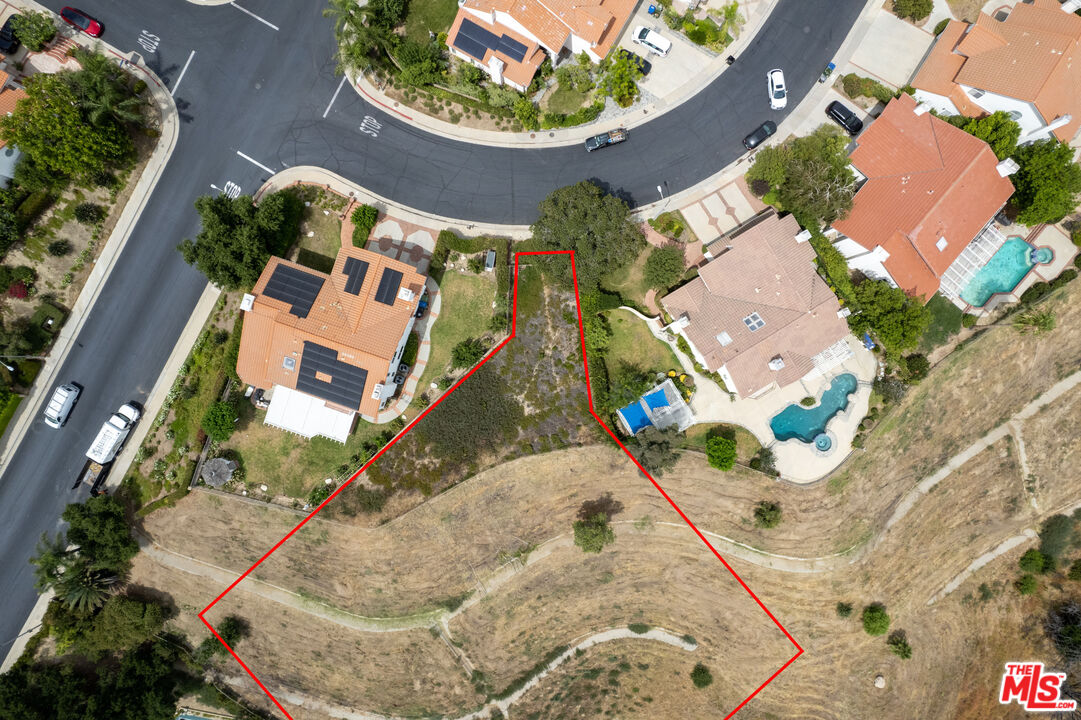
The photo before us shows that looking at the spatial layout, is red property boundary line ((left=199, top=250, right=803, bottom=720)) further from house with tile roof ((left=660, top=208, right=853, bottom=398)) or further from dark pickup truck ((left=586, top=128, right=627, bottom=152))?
dark pickup truck ((left=586, top=128, right=627, bottom=152))

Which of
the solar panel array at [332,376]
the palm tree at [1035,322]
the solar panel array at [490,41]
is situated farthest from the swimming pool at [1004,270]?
the solar panel array at [332,376]

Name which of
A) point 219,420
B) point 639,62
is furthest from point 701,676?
point 639,62

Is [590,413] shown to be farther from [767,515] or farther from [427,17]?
[427,17]

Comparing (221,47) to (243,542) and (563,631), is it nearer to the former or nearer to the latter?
(243,542)

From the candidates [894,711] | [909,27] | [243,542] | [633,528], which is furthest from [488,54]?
[894,711]

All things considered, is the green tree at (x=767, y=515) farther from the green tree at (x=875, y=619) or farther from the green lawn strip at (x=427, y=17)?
the green lawn strip at (x=427, y=17)

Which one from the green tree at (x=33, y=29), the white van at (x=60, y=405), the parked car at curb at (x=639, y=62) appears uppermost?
the parked car at curb at (x=639, y=62)
